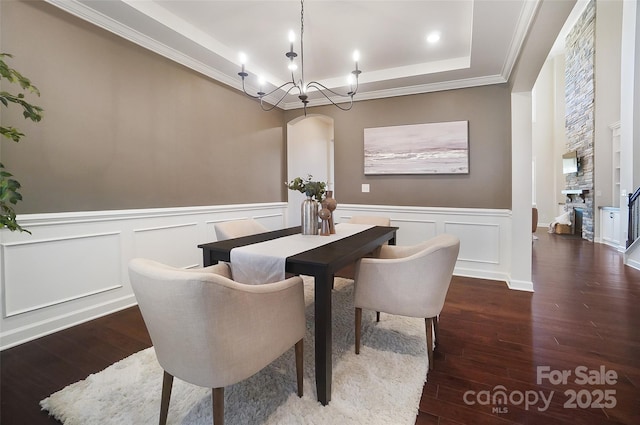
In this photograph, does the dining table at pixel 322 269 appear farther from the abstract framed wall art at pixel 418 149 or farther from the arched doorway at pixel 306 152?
the arched doorway at pixel 306 152

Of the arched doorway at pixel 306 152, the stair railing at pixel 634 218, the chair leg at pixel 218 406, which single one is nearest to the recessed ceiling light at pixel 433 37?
the arched doorway at pixel 306 152

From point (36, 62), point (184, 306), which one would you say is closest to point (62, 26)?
point (36, 62)

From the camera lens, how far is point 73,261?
2350 millimetres

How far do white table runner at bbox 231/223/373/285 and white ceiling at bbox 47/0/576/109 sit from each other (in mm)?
2037

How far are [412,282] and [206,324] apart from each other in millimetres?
1257

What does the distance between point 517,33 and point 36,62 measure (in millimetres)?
3889

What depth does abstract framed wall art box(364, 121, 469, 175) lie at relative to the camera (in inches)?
149

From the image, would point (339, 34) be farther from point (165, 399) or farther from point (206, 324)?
point (165, 399)

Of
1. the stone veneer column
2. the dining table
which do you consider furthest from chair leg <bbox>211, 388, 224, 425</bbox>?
the stone veneer column

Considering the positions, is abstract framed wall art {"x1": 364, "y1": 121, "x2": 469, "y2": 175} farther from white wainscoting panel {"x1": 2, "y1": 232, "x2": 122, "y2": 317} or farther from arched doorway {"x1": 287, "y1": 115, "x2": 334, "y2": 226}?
white wainscoting panel {"x1": 2, "y1": 232, "x2": 122, "y2": 317}

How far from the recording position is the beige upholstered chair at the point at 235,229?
2553 millimetres

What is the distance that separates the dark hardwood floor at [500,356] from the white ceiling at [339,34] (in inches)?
96.0

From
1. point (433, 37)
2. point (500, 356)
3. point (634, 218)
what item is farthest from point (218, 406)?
point (634, 218)

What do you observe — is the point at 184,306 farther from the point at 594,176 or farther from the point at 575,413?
the point at 594,176
